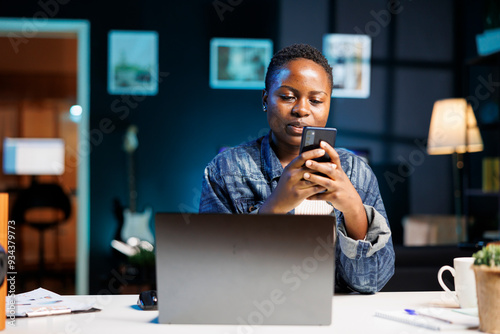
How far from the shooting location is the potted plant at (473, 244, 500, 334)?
0.97 meters

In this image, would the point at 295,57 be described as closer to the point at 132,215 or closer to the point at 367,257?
the point at 367,257

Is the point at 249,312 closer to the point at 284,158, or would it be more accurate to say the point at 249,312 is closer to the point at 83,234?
the point at 284,158

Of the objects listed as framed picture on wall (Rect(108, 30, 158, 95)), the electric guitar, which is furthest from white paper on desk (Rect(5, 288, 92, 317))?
framed picture on wall (Rect(108, 30, 158, 95))

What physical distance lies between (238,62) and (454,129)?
1.69 meters

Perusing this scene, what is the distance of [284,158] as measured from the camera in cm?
161

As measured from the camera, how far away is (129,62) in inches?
172

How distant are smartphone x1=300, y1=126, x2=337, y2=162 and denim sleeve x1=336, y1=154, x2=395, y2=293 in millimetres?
204

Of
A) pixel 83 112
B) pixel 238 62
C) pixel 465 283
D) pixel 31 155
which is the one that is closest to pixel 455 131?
pixel 238 62

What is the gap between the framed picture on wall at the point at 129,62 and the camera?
171 inches

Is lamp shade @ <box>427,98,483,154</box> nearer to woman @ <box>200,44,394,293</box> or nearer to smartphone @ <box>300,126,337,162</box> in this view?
woman @ <box>200,44,394,293</box>

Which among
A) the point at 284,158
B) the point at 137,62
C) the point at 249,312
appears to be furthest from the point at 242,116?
the point at 249,312

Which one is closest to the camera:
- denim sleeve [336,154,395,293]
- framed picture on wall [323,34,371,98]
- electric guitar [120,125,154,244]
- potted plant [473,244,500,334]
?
potted plant [473,244,500,334]

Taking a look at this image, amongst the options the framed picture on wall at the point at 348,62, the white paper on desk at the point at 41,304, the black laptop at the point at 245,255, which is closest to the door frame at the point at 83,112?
the framed picture on wall at the point at 348,62

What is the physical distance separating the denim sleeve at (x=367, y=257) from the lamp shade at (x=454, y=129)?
287 centimetres
